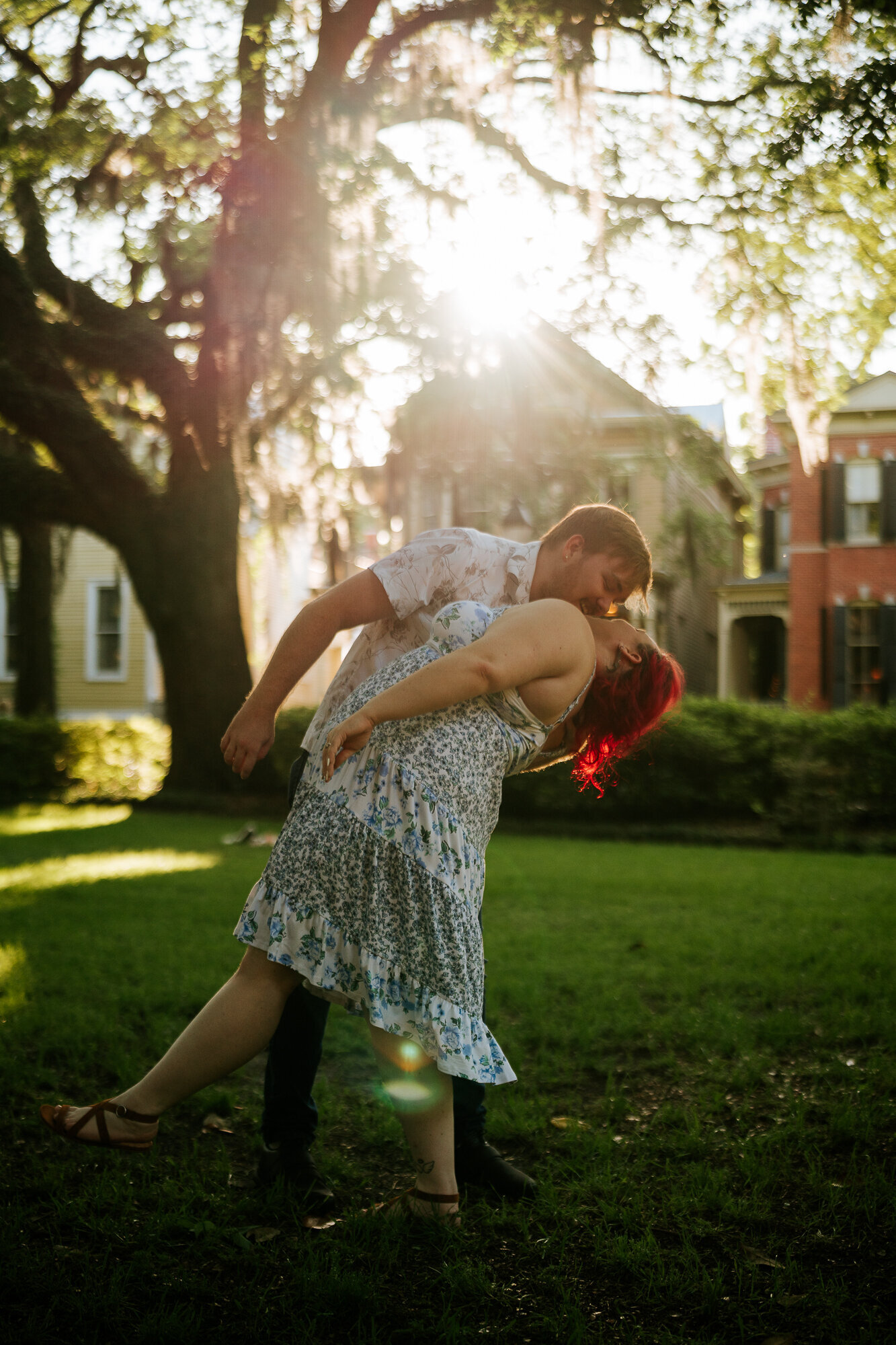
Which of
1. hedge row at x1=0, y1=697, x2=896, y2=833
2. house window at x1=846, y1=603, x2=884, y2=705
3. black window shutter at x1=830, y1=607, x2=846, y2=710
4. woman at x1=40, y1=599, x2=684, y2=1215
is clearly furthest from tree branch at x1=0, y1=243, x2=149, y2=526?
house window at x1=846, y1=603, x2=884, y2=705

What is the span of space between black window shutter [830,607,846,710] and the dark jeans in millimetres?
19572

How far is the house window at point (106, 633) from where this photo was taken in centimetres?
2505

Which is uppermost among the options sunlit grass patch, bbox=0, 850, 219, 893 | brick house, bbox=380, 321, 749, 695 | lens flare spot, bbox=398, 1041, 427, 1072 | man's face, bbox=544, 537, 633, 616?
brick house, bbox=380, 321, 749, 695

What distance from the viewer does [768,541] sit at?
2439 cm

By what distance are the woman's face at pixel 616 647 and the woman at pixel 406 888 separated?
157mm

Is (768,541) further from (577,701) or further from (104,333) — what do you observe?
(577,701)

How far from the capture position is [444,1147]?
2447 mm

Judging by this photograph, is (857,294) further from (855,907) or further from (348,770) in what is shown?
(348,770)

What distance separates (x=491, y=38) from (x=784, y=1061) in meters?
7.10

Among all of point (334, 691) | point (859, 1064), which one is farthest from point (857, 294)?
point (334, 691)

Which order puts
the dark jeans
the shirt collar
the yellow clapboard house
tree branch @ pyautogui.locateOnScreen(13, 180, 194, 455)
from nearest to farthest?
the shirt collar → the dark jeans → tree branch @ pyautogui.locateOnScreen(13, 180, 194, 455) → the yellow clapboard house

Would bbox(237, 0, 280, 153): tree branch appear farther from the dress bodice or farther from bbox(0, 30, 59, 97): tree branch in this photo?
the dress bodice

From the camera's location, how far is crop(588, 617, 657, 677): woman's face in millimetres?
2717

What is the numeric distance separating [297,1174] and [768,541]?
76.7 feet
